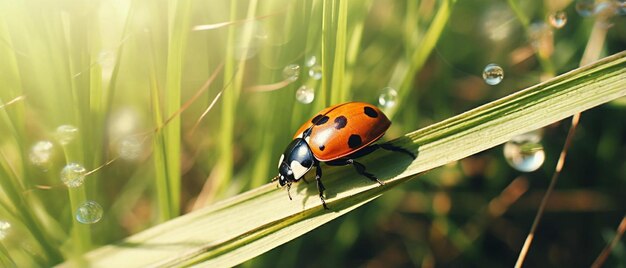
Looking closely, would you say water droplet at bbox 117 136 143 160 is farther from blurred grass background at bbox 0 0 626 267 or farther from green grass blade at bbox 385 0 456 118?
green grass blade at bbox 385 0 456 118

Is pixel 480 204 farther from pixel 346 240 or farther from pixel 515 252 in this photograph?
pixel 346 240

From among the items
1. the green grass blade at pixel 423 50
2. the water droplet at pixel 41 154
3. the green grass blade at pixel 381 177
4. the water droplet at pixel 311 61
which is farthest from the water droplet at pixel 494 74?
the water droplet at pixel 41 154

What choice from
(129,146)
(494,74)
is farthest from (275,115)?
(494,74)

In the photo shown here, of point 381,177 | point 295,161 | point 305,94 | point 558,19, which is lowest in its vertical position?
point 381,177

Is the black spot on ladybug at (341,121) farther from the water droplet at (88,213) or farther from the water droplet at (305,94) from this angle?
the water droplet at (88,213)

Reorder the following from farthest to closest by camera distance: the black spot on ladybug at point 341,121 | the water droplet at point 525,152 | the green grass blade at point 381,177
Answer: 1. the water droplet at point 525,152
2. the black spot on ladybug at point 341,121
3. the green grass blade at point 381,177

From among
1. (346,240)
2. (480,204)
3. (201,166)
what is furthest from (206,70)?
(480,204)

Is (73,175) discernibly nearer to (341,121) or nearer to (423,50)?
(341,121)
